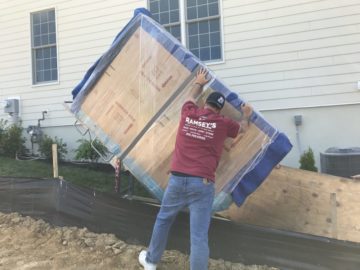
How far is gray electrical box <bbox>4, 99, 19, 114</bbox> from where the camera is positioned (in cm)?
1094

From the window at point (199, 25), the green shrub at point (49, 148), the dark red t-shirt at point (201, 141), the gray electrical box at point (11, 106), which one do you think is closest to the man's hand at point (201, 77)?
the dark red t-shirt at point (201, 141)

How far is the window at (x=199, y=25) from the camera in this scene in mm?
8984

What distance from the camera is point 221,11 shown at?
8828 mm

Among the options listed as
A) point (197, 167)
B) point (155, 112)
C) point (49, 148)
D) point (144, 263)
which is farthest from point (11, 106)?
point (197, 167)

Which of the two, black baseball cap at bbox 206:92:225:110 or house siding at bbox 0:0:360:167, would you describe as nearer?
black baseball cap at bbox 206:92:225:110

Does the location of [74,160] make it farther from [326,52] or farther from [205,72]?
[205,72]

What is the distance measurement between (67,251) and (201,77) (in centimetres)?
240

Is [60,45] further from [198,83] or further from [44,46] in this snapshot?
[198,83]

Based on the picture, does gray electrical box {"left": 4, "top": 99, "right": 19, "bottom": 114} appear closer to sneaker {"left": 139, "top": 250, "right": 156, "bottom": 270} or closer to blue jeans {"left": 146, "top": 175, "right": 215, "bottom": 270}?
sneaker {"left": 139, "top": 250, "right": 156, "bottom": 270}

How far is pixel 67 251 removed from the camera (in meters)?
4.98

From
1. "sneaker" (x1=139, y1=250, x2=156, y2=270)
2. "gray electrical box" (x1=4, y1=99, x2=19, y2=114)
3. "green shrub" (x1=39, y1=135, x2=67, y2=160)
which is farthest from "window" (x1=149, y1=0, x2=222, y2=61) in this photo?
"sneaker" (x1=139, y1=250, x2=156, y2=270)

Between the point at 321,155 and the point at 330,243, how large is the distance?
11.1 ft

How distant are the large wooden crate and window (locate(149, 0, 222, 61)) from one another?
14.9ft

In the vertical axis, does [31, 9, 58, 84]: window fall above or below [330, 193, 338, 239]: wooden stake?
above
